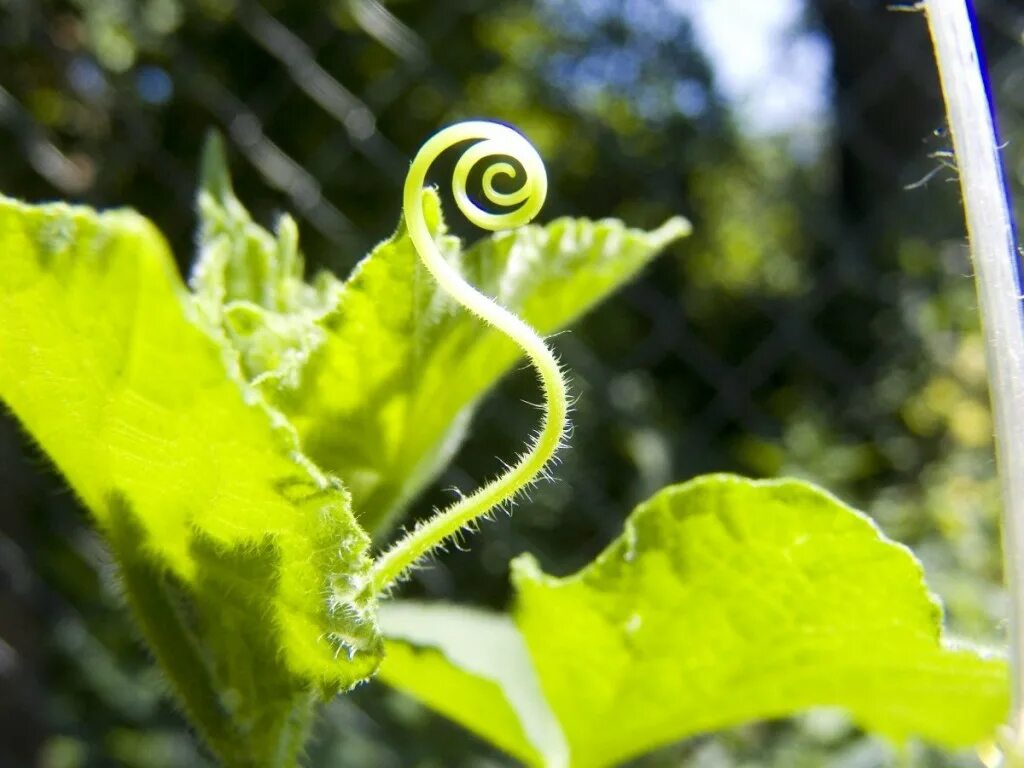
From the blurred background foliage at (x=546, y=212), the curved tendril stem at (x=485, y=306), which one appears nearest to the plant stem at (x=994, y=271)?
the curved tendril stem at (x=485, y=306)

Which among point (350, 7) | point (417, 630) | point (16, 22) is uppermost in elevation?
point (417, 630)

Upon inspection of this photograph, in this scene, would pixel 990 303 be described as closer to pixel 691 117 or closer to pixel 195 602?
pixel 195 602

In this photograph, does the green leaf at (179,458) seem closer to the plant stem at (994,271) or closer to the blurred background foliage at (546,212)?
the plant stem at (994,271)

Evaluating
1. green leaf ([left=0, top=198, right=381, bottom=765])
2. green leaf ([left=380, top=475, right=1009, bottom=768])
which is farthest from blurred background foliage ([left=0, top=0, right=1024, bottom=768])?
green leaf ([left=0, top=198, right=381, bottom=765])

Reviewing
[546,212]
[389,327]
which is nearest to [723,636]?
[389,327]

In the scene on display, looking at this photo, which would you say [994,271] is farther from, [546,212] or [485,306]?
[546,212]

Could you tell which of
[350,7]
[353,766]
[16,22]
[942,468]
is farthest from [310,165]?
[942,468]
